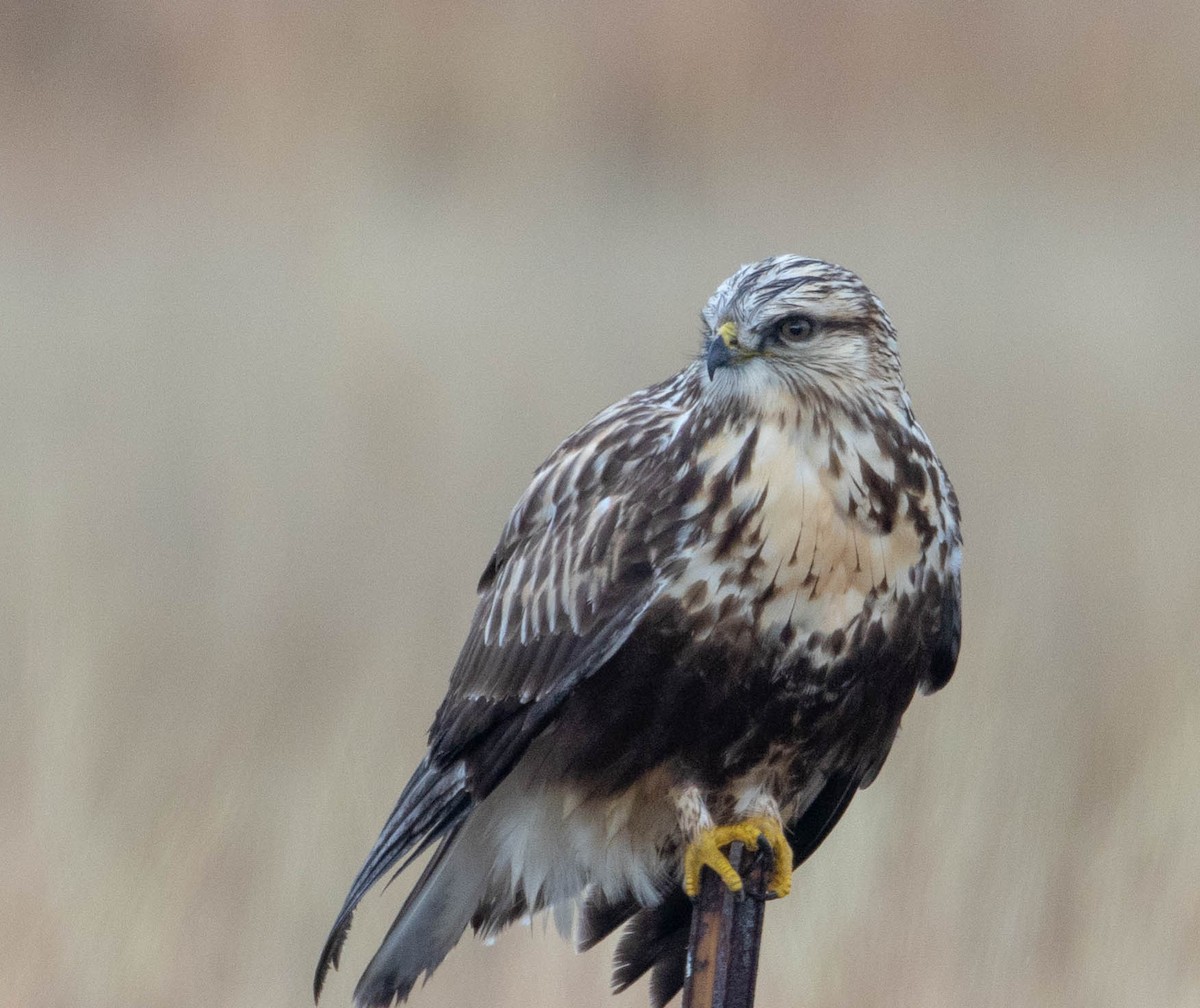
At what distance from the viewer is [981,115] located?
291 inches

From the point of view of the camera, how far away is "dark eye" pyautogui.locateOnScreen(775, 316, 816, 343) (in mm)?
2895

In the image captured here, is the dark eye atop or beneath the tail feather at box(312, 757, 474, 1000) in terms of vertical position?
atop

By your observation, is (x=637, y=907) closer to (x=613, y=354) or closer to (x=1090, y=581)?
(x=1090, y=581)

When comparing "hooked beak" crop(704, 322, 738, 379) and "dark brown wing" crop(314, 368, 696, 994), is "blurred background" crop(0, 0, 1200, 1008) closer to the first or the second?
"dark brown wing" crop(314, 368, 696, 994)

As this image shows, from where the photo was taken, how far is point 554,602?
3078 mm

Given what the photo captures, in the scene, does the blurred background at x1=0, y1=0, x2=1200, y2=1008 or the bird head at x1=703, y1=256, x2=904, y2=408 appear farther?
the blurred background at x1=0, y1=0, x2=1200, y2=1008

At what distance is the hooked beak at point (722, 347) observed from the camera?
2.84m

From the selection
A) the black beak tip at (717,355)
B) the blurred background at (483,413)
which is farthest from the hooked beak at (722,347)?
the blurred background at (483,413)

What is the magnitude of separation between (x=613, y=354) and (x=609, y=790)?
2484 mm

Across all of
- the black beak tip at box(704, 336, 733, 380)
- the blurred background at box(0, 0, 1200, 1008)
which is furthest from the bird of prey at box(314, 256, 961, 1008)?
the blurred background at box(0, 0, 1200, 1008)

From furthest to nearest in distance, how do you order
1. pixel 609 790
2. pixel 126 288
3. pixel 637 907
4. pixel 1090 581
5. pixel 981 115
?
pixel 981 115, pixel 126 288, pixel 1090 581, pixel 637 907, pixel 609 790

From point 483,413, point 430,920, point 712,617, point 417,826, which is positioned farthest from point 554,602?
point 483,413

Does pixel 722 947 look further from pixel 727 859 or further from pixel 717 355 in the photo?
pixel 717 355

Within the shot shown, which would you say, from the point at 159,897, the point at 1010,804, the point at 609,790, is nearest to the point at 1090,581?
the point at 1010,804
